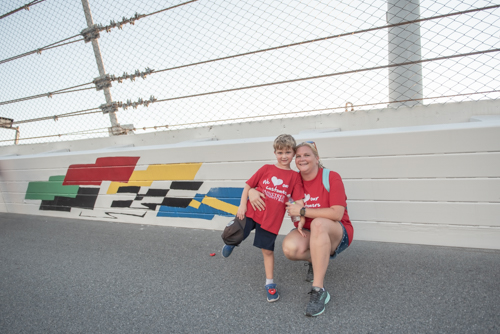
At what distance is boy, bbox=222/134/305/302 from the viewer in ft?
6.12

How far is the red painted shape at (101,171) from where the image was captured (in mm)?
3479

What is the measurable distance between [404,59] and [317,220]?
1.75 metres

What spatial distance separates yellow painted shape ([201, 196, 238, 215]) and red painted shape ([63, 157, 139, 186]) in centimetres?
104

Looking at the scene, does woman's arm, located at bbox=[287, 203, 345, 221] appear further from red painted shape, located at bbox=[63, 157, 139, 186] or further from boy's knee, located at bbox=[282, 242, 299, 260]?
red painted shape, located at bbox=[63, 157, 139, 186]

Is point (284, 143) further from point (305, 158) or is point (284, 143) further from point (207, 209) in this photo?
point (207, 209)

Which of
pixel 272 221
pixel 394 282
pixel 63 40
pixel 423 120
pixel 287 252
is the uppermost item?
pixel 63 40

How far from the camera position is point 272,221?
1868 mm

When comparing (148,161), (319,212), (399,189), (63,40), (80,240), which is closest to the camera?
(319,212)

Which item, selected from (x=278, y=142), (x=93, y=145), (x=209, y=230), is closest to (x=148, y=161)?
(x=209, y=230)

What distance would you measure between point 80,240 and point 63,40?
108 inches

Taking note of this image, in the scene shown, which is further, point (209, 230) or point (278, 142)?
point (209, 230)

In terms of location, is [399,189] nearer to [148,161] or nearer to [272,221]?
[272,221]

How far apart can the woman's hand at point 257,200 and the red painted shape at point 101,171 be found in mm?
2003

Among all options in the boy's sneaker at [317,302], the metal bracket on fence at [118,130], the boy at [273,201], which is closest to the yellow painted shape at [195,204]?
the boy at [273,201]
